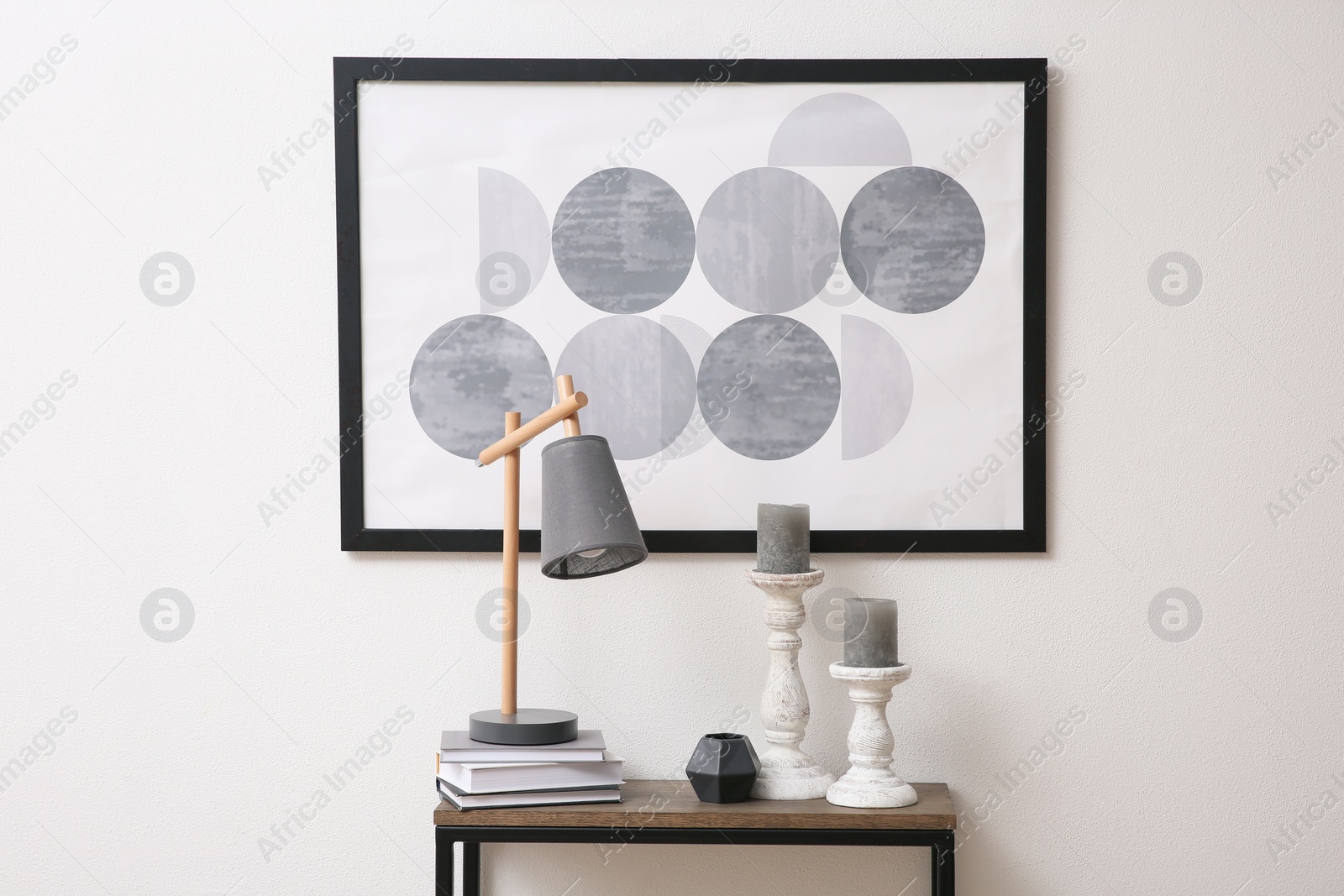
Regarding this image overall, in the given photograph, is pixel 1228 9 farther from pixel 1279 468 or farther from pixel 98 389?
pixel 98 389

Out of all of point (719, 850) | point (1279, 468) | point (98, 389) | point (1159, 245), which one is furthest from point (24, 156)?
point (1279, 468)

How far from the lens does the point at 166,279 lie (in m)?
1.54

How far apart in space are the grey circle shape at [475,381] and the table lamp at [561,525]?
86mm

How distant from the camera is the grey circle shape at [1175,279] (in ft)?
4.92

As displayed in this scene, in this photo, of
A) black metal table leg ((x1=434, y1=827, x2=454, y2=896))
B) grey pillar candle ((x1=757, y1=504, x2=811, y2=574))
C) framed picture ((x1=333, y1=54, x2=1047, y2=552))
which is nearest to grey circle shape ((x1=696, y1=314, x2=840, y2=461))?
framed picture ((x1=333, y1=54, x2=1047, y2=552))

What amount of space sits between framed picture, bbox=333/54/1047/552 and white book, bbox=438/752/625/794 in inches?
13.6

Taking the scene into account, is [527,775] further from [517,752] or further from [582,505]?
[582,505]

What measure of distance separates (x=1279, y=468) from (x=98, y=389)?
1.89m

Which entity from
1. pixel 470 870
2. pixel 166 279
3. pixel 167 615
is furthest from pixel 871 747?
pixel 166 279

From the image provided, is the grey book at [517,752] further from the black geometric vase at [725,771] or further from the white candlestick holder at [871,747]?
the white candlestick holder at [871,747]

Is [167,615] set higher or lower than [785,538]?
lower

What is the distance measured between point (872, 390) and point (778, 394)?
15 cm

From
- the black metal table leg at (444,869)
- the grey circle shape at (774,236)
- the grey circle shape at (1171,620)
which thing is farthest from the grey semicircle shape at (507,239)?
the grey circle shape at (1171,620)

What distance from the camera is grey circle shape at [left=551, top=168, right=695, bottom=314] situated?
150cm
